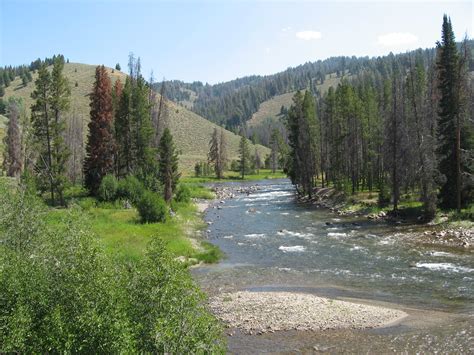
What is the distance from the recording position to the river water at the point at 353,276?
60.7 ft

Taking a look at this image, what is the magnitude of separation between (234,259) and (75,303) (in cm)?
2182

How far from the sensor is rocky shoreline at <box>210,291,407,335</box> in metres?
20.2

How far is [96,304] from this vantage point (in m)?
12.8

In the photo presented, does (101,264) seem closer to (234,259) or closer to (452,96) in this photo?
(234,259)

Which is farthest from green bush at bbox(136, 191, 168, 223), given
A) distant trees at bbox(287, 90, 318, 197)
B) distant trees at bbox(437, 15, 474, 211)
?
distant trees at bbox(287, 90, 318, 197)

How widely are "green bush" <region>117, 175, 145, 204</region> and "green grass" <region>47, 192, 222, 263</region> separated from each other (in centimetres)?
238

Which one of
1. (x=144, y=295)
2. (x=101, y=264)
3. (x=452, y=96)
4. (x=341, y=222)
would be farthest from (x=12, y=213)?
(x=452, y=96)

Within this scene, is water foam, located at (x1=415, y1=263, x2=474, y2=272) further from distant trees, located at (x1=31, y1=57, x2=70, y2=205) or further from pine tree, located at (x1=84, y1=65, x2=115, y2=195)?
pine tree, located at (x1=84, y1=65, x2=115, y2=195)

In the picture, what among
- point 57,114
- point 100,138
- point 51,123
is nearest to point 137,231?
point 51,123

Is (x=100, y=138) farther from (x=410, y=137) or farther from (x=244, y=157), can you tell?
(x=244, y=157)

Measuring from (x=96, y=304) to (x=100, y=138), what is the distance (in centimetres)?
4814

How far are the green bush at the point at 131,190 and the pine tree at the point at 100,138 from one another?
500 centimetres

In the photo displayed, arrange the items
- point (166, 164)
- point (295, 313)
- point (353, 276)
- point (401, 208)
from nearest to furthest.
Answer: point (295, 313) < point (353, 276) < point (401, 208) < point (166, 164)

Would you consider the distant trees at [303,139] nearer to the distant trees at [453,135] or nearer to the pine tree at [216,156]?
the distant trees at [453,135]
